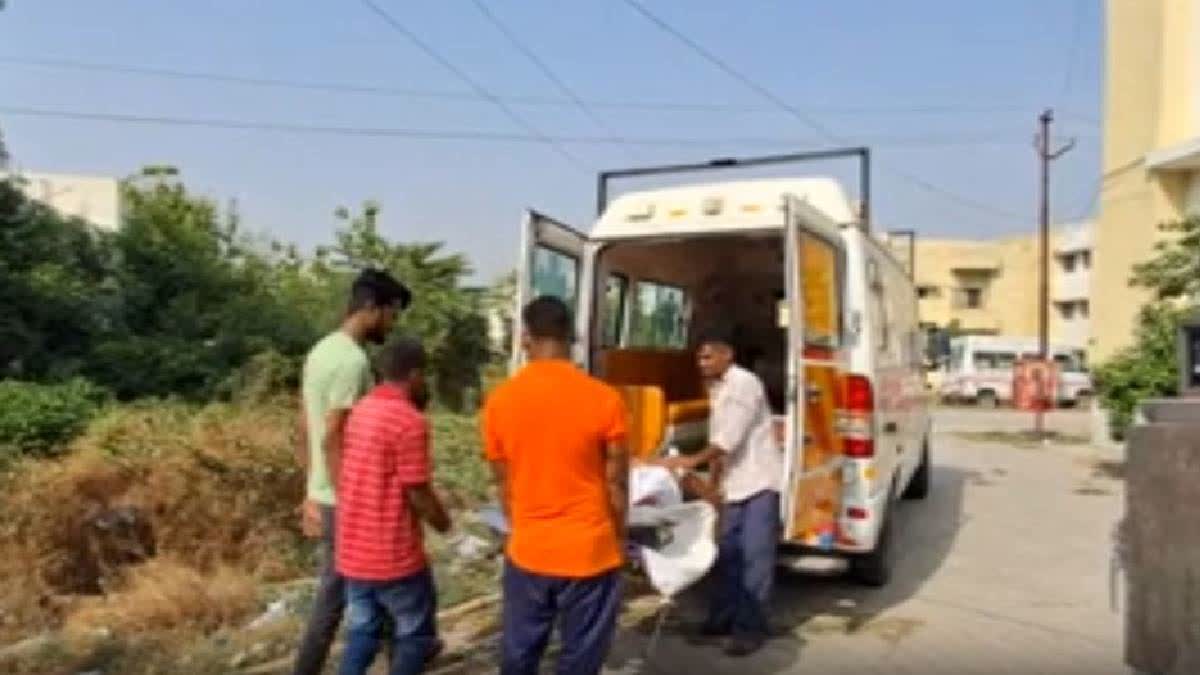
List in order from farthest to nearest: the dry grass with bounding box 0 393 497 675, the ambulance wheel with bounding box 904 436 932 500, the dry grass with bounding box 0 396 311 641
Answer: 1. the ambulance wheel with bounding box 904 436 932 500
2. the dry grass with bounding box 0 396 311 641
3. the dry grass with bounding box 0 393 497 675

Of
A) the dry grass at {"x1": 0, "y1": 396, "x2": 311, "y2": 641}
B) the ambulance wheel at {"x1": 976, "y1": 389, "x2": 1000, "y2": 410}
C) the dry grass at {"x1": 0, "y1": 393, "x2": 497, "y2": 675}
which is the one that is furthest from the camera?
the ambulance wheel at {"x1": 976, "y1": 389, "x2": 1000, "y2": 410}

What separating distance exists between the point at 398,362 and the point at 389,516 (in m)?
0.58

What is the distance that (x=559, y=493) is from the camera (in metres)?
4.09

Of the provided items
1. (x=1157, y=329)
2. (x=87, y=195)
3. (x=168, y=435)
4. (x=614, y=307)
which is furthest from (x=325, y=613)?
(x=87, y=195)

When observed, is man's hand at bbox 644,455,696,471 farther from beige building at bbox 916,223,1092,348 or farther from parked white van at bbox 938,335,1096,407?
beige building at bbox 916,223,1092,348

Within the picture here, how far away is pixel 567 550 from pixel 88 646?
3.63 metres

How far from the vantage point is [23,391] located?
12.5 metres

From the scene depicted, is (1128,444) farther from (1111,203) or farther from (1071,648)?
(1111,203)

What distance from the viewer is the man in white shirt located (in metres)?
6.01

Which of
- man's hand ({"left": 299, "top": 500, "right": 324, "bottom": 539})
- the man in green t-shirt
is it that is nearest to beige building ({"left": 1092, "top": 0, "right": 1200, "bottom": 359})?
the man in green t-shirt

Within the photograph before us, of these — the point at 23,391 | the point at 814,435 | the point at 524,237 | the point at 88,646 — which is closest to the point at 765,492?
the point at 814,435

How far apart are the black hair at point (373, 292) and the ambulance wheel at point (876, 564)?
12.2 ft

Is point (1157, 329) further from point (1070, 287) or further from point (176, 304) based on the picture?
point (1070, 287)

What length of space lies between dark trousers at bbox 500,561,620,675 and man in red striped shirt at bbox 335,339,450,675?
0.50 meters
